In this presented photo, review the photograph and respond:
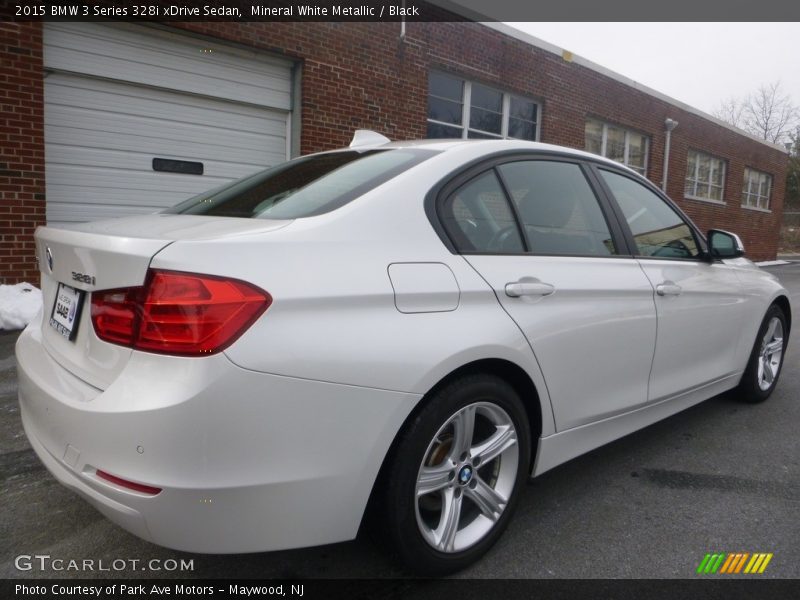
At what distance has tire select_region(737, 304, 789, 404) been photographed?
404 cm

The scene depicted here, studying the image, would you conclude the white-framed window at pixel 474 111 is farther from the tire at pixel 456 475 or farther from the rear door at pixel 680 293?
the tire at pixel 456 475

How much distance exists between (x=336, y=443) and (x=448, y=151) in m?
1.21

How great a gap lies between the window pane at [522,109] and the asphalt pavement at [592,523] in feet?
30.4

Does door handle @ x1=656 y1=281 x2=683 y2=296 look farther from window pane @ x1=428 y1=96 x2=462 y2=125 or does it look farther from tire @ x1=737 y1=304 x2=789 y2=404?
window pane @ x1=428 y1=96 x2=462 y2=125

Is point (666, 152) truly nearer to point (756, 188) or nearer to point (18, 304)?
point (756, 188)

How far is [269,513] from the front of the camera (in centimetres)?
165

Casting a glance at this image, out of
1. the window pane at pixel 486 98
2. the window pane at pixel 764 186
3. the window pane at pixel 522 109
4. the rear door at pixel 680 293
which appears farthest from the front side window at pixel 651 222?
the window pane at pixel 764 186

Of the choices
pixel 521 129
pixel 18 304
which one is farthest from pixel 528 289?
pixel 521 129

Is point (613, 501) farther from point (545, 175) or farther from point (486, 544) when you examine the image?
point (545, 175)

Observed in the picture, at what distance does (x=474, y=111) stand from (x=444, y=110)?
777 millimetres

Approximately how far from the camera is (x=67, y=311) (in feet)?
6.58

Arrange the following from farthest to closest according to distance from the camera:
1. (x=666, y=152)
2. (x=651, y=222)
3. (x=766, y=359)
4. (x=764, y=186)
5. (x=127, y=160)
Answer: (x=764, y=186) → (x=666, y=152) → (x=127, y=160) → (x=766, y=359) → (x=651, y=222)

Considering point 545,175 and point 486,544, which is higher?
point 545,175

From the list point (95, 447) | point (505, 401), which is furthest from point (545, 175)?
point (95, 447)
